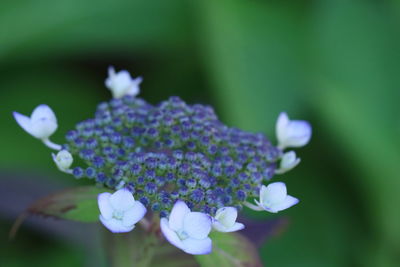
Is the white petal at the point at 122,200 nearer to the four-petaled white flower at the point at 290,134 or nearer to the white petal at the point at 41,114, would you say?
the white petal at the point at 41,114

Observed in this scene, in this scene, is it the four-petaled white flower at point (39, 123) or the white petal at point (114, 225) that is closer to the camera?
the white petal at point (114, 225)

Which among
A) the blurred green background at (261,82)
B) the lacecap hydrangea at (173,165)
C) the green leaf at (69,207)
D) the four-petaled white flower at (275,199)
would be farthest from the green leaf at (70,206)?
the blurred green background at (261,82)

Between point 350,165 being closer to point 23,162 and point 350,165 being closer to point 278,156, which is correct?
point 278,156

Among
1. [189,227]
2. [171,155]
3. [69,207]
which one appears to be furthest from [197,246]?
[69,207]

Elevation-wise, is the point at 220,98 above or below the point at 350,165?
above

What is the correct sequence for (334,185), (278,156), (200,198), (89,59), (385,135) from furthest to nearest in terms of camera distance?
(89,59) < (334,185) < (385,135) < (278,156) < (200,198)

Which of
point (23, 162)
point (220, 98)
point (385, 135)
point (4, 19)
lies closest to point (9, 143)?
point (23, 162)
